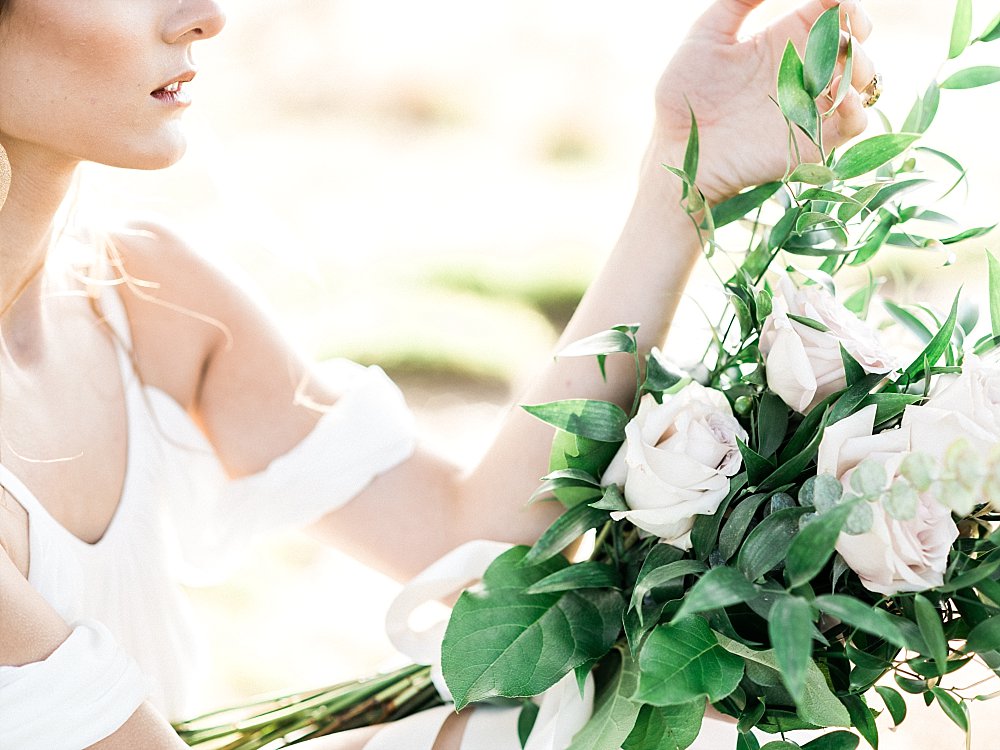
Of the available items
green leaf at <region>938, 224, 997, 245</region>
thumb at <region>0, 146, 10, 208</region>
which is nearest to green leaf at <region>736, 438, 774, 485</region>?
green leaf at <region>938, 224, 997, 245</region>

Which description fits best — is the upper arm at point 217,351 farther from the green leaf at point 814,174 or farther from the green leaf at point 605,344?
the green leaf at point 814,174

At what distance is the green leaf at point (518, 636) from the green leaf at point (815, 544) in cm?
22

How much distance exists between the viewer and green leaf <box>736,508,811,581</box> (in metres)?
0.59

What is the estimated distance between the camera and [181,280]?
108 cm

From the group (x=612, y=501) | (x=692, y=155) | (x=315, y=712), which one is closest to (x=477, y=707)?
(x=315, y=712)

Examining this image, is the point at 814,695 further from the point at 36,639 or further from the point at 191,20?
the point at 191,20

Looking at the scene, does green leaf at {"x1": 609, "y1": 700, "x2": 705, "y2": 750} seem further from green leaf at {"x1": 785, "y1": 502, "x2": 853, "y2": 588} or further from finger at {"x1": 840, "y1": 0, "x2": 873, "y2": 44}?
finger at {"x1": 840, "y1": 0, "x2": 873, "y2": 44}

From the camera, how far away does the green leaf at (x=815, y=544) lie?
51 centimetres

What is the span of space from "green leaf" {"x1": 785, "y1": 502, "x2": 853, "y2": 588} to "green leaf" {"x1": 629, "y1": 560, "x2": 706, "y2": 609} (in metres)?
0.12

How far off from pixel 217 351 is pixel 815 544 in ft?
2.42

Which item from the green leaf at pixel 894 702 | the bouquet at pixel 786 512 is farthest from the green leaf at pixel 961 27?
the green leaf at pixel 894 702

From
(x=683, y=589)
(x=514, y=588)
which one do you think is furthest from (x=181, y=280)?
(x=683, y=589)

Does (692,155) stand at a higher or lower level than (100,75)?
lower

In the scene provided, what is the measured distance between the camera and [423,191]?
3.23 meters
